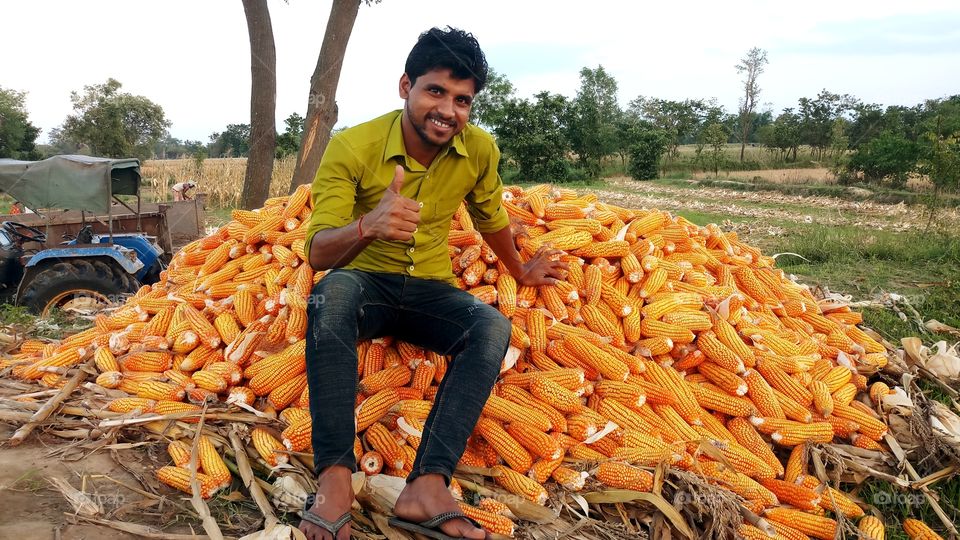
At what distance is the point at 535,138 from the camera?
3338 centimetres

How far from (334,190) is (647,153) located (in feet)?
120

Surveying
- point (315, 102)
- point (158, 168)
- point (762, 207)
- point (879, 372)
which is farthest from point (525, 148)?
point (879, 372)

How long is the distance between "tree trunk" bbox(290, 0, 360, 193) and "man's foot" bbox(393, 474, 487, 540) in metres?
7.87

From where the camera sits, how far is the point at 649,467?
2832mm

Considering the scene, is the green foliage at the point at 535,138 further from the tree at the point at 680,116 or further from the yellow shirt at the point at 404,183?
the yellow shirt at the point at 404,183

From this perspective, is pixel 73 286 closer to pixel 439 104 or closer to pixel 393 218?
pixel 439 104

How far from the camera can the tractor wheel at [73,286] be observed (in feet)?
21.1

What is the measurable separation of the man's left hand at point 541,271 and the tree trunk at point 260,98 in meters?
8.36

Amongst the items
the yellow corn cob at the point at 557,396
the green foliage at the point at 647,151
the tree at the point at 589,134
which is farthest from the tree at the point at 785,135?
the yellow corn cob at the point at 557,396

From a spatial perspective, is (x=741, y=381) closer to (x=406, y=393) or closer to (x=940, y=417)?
(x=940, y=417)

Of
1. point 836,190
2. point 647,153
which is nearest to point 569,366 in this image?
point 836,190

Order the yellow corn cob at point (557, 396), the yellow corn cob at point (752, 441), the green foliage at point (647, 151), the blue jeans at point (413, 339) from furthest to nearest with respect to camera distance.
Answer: the green foliage at point (647, 151) → the yellow corn cob at point (752, 441) → the yellow corn cob at point (557, 396) → the blue jeans at point (413, 339)

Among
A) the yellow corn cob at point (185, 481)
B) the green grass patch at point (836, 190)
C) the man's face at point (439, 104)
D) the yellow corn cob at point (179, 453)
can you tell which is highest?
the man's face at point (439, 104)

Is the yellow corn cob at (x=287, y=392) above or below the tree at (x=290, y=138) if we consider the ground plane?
below
